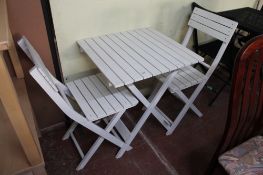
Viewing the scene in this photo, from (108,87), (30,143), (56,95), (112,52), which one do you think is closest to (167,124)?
(108,87)

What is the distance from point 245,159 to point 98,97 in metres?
0.95

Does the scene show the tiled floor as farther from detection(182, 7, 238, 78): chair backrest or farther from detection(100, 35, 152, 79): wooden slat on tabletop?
detection(100, 35, 152, 79): wooden slat on tabletop

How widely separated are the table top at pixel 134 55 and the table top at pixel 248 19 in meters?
0.64

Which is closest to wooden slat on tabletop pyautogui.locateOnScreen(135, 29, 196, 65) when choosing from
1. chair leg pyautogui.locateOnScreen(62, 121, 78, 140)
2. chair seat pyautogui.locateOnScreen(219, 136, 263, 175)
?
chair seat pyautogui.locateOnScreen(219, 136, 263, 175)

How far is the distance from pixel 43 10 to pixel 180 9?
46.3 inches

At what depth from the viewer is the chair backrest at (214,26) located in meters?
1.65

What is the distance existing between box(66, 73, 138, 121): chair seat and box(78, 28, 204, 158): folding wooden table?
0.13 meters

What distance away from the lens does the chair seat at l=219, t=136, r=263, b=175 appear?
111 centimetres

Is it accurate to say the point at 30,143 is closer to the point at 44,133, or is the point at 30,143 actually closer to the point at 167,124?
the point at 44,133

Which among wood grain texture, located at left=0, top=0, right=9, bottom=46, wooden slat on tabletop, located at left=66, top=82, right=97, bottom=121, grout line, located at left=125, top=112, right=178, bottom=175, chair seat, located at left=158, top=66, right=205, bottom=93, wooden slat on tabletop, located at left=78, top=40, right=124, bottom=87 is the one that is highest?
wood grain texture, located at left=0, top=0, right=9, bottom=46

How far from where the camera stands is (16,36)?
1346 millimetres

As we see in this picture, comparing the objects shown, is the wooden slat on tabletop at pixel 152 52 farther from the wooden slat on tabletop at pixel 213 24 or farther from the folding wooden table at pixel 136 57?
the wooden slat on tabletop at pixel 213 24

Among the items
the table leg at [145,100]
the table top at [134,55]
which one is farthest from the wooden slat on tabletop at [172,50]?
the table leg at [145,100]

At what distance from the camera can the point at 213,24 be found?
175cm
